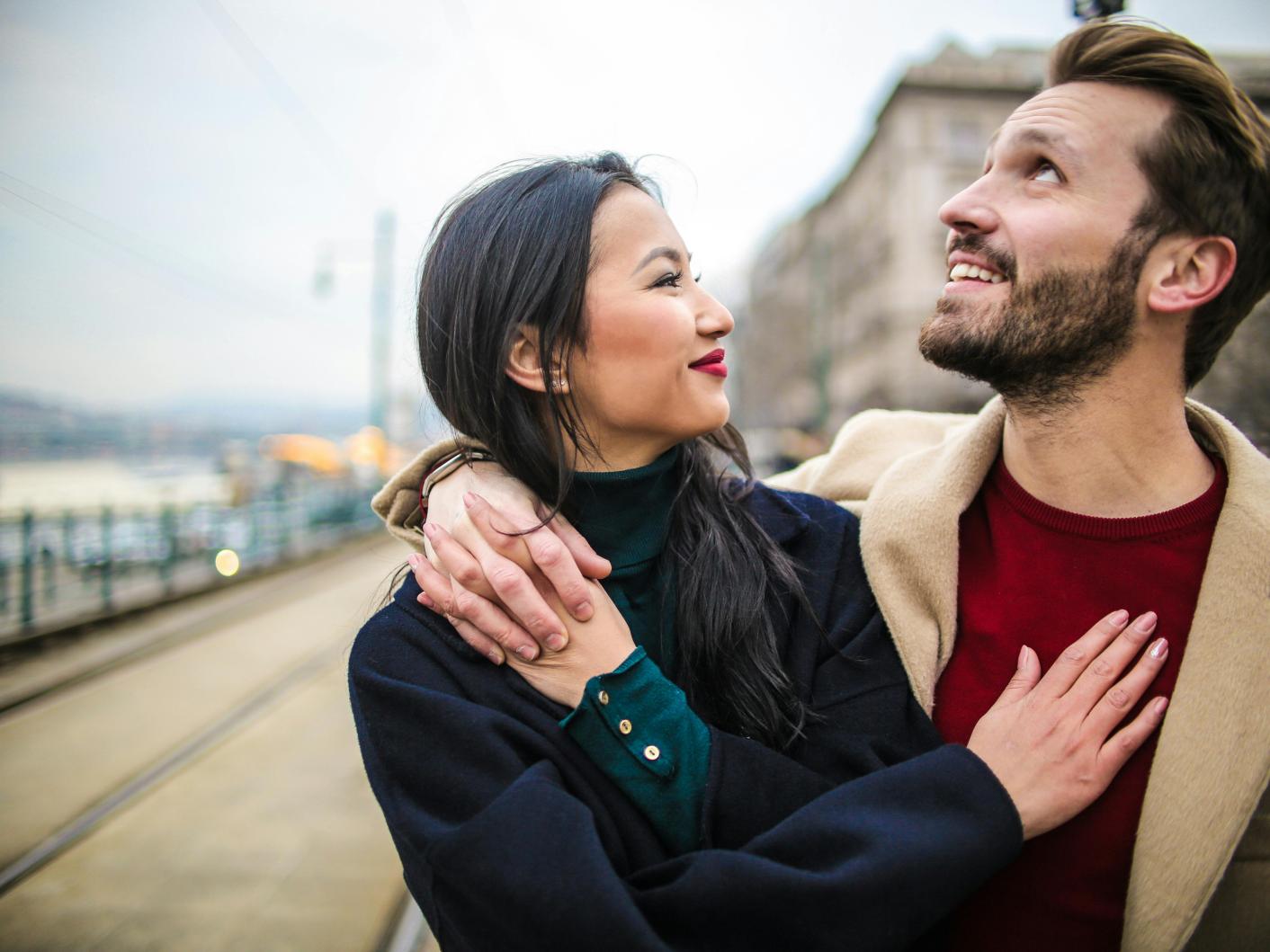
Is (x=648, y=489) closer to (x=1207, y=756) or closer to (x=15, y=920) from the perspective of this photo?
(x=1207, y=756)

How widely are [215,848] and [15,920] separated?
0.76 m

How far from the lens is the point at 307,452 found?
3256 centimetres

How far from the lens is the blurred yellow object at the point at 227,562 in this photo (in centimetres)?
1116

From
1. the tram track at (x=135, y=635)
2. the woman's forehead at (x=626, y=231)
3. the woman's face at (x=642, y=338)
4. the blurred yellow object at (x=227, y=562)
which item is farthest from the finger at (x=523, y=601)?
the blurred yellow object at (x=227, y=562)

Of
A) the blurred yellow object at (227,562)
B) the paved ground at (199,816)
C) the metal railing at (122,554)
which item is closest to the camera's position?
the paved ground at (199,816)

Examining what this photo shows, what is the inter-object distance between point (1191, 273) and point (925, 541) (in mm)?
697

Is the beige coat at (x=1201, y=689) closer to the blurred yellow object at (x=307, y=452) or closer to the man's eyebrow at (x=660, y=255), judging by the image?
the man's eyebrow at (x=660, y=255)

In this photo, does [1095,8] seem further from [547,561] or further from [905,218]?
[905,218]

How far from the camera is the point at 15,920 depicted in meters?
3.05

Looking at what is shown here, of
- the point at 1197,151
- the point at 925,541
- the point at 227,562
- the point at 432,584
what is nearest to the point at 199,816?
the point at 432,584

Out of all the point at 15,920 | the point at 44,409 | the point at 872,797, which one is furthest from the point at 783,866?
the point at 44,409

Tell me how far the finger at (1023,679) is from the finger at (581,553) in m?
0.73

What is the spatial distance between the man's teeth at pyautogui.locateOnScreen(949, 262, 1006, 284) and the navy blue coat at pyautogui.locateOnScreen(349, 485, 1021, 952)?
74cm

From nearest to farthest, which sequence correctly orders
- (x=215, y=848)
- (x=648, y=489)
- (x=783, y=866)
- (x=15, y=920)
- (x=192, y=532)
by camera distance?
(x=783, y=866)
(x=648, y=489)
(x=15, y=920)
(x=215, y=848)
(x=192, y=532)
